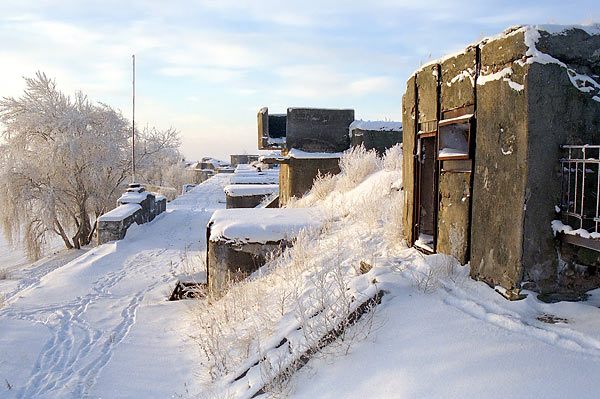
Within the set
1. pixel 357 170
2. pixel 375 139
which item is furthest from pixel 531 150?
pixel 375 139

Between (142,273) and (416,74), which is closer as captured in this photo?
(416,74)

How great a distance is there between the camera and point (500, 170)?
3816 millimetres

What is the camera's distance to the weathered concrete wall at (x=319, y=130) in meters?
12.7

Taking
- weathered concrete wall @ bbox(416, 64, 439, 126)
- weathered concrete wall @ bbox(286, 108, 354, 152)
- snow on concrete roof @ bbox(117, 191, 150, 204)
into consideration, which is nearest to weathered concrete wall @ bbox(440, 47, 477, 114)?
weathered concrete wall @ bbox(416, 64, 439, 126)

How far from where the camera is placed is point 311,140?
12.8 m

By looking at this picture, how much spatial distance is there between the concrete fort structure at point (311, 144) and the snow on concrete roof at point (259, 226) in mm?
4941

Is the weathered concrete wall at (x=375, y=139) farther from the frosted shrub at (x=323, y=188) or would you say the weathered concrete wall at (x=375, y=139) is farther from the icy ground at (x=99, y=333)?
the icy ground at (x=99, y=333)

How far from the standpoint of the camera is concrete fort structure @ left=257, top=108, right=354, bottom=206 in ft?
41.5

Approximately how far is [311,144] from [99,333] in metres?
8.37

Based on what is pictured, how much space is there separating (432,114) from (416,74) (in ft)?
2.47

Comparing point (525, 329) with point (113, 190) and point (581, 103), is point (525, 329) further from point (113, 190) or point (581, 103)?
point (113, 190)

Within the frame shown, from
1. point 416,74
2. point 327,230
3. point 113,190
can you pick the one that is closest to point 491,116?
point 416,74

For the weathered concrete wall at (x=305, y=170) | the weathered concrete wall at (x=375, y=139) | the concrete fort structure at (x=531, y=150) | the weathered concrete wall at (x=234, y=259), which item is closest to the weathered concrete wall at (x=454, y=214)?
the concrete fort structure at (x=531, y=150)

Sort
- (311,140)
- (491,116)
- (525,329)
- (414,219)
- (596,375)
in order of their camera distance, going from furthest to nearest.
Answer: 1. (311,140)
2. (414,219)
3. (491,116)
4. (525,329)
5. (596,375)
